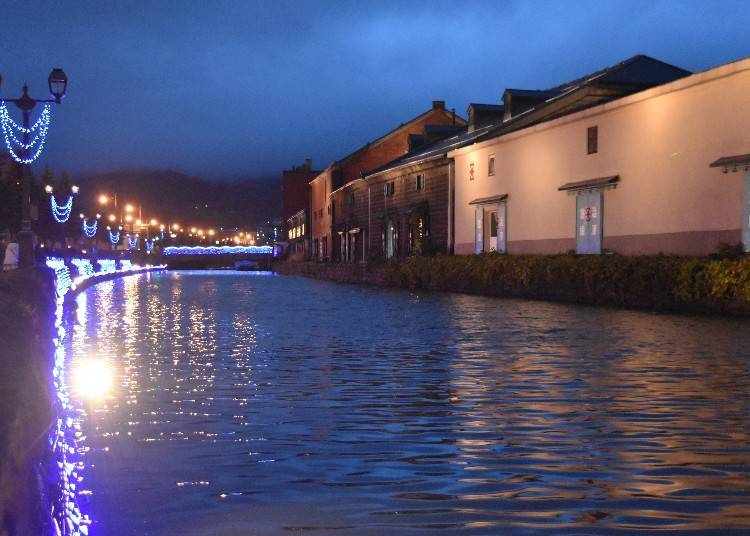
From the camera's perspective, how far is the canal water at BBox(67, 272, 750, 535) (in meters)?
5.11

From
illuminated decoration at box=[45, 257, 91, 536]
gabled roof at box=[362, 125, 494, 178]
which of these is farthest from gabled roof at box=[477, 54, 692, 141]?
illuminated decoration at box=[45, 257, 91, 536]

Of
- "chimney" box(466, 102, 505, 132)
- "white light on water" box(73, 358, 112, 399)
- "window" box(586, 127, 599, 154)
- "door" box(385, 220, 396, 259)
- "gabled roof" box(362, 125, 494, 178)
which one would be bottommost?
"white light on water" box(73, 358, 112, 399)

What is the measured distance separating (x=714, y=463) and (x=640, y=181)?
24876 millimetres

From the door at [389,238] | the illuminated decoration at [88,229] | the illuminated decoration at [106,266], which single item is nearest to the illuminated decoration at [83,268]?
the illuminated decoration at [106,266]

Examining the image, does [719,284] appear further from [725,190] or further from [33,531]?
[33,531]

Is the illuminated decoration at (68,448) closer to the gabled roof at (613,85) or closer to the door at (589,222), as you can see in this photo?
the door at (589,222)

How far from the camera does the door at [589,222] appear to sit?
106 ft

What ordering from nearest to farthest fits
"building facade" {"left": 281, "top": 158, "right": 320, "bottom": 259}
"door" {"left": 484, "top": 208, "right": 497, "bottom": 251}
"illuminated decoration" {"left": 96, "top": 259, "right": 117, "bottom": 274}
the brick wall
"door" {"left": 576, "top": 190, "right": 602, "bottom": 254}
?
1. "door" {"left": 576, "top": 190, "right": 602, "bottom": 254}
2. "door" {"left": 484, "top": 208, "right": 497, "bottom": 251}
3. the brick wall
4. "illuminated decoration" {"left": 96, "top": 259, "right": 117, "bottom": 274}
5. "building facade" {"left": 281, "top": 158, "right": 320, "bottom": 259}

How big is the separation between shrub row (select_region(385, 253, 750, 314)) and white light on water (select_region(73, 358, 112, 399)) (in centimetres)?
1426

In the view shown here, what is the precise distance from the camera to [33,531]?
4.00m

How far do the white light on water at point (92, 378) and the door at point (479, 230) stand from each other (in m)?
31.1

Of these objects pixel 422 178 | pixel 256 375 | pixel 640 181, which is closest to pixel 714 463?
pixel 256 375

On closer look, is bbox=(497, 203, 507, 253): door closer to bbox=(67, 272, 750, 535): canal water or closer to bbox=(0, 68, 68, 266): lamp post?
bbox=(0, 68, 68, 266): lamp post

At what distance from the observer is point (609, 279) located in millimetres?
26406
